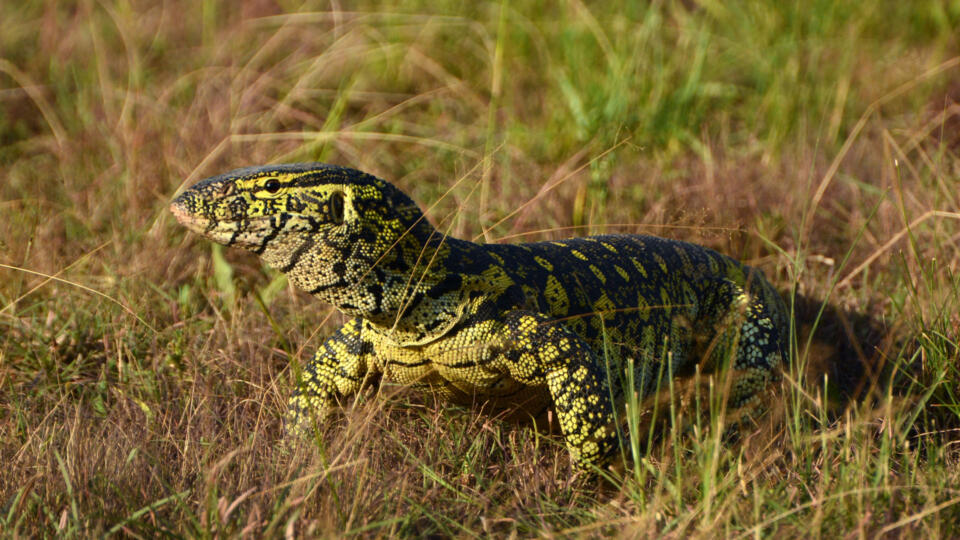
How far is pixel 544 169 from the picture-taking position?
242 inches

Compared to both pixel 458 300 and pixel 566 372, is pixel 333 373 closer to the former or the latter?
pixel 458 300

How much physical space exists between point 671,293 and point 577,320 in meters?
0.56

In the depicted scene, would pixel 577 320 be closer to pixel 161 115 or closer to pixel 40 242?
pixel 40 242

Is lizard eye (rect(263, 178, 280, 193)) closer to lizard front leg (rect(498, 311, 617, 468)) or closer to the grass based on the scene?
the grass

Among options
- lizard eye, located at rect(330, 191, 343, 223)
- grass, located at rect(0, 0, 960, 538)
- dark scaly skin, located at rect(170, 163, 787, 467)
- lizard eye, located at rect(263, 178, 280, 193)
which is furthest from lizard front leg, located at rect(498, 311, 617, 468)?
lizard eye, located at rect(263, 178, 280, 193)

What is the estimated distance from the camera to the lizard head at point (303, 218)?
10.4 feet

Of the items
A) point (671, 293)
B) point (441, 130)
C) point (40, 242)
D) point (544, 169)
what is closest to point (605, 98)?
point (544, 169)

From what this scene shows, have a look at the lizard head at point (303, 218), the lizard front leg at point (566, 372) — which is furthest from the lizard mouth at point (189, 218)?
the lizard front leg at point (566, 372)

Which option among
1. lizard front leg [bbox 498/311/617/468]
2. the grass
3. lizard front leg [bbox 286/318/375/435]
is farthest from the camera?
lizard front leg [bbox 286/318/375/435]

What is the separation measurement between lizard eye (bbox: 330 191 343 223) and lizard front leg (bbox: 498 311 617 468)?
2.21 ft

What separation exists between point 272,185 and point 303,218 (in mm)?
147

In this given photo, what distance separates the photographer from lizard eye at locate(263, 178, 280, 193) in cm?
319

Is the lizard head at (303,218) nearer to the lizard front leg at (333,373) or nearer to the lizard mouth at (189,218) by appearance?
the lizard mouth at (189,218)

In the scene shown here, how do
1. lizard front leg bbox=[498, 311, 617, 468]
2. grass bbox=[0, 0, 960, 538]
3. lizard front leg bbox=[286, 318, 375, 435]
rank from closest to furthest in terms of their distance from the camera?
grass bbox=[0, 0, 960, 538]
lizard front leg bbox=[498, 311, 617, 468]
lizard front leg bbox=[286, 318, 375, 435]
